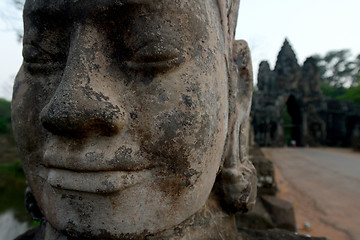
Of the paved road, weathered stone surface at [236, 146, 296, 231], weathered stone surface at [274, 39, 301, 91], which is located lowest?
the paved road

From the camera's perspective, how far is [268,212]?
208 centimetres

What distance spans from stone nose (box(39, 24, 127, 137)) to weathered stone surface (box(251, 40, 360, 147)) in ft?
40.9

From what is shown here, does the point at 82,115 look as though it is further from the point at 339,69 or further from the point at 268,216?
the point at 339,69

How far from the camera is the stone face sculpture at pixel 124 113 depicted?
2.02 feet

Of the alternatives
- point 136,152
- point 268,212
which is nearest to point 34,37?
point 136,152

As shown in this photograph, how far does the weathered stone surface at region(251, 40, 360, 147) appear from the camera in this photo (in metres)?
12.3

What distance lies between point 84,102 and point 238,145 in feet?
2.36

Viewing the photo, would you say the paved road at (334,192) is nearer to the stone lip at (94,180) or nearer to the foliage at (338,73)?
the stone lip at (94,180)

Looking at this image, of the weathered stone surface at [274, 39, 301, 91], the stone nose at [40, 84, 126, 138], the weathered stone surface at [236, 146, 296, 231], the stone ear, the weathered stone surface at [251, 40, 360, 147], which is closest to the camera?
the stone nose at [40, 84, 126, 138]

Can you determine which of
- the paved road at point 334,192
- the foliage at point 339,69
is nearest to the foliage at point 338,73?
the foliage at point 339,69

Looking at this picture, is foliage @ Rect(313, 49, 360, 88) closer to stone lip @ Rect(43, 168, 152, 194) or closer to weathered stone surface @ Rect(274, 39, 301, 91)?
weathered stone surface @ Rect(274, 39, 301, 91)

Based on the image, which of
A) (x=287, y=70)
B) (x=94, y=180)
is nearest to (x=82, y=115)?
(x=94, y=180)

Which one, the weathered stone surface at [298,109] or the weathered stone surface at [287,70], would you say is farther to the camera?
the weathered stone surface at [287,70]

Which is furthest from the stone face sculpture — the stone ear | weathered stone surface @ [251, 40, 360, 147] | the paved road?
weathered stone surface @ [251, 40, 360, 147]
